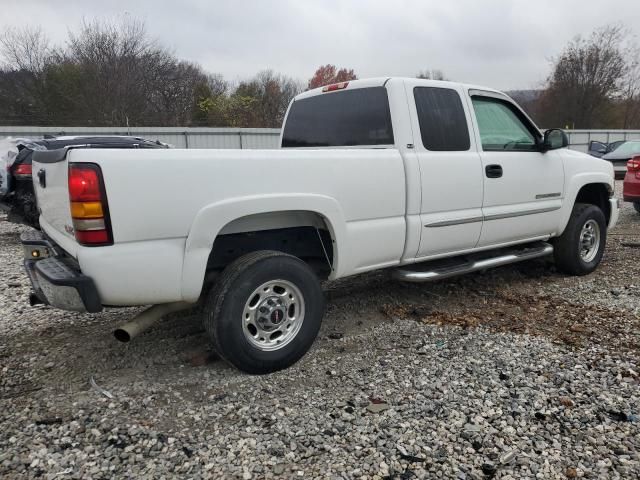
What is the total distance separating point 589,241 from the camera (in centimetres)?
566

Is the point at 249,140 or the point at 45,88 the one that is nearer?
the point at 249,140

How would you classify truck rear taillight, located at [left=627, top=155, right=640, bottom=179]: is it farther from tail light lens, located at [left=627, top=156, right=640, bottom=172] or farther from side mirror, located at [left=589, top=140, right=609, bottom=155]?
side mirror, located at [left=589, top=140, right=609, bottom=155]

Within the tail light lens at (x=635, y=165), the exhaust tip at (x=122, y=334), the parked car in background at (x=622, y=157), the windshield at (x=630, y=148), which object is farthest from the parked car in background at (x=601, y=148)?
the exhaust tip at (x=122, y=334)

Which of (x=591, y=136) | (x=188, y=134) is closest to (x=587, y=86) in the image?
(x=591, y=136)

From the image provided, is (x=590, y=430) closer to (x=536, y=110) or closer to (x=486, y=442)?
(x=486, y=442)

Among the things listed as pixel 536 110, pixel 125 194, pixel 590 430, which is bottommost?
pixel 590 430

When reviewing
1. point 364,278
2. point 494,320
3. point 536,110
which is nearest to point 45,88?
point 364,278

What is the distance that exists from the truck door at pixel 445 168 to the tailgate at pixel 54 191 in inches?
96.9

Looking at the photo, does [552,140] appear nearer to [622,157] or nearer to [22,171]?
[22,171]

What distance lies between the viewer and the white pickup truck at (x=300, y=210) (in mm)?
2732

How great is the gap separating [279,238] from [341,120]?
1312 millimetres

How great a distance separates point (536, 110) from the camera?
41.1 metres

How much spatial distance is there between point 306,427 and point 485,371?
4.35 ft

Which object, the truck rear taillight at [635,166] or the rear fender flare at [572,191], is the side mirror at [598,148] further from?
the rear fender flare at [572,191]
